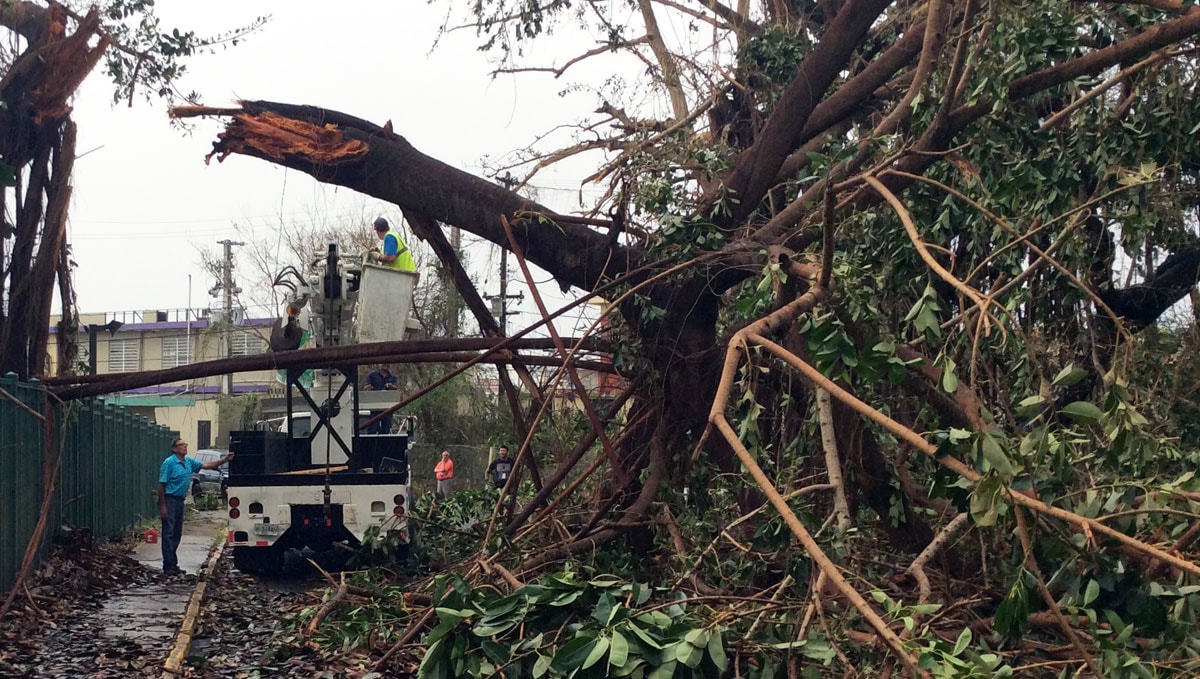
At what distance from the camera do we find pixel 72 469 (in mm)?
15930

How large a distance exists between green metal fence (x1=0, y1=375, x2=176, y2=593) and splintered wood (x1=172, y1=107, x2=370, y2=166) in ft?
10.1

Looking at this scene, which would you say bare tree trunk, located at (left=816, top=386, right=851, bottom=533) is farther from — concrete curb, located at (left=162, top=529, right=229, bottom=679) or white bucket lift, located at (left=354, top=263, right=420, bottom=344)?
white bucket lift, located at (left=354, top=263, right=420, bottom=344)

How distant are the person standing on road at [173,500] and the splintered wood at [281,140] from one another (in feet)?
23.4

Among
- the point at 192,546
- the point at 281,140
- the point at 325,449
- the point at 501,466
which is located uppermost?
the point at 281,140

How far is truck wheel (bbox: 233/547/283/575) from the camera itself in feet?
49.7

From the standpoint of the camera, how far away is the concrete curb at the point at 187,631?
8567 millimetres

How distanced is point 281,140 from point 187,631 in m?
4.39

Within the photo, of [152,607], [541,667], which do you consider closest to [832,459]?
[541,667]

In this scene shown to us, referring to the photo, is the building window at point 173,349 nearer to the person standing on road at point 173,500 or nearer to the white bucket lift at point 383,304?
the person standing on road at point 173,500

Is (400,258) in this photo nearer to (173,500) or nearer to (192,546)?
(173,500)

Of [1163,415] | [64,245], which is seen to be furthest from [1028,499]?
[64,245]

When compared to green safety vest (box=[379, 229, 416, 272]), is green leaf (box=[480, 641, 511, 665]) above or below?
below

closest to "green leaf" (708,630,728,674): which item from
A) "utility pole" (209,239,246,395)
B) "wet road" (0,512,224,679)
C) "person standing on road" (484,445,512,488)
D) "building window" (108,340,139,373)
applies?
"wet road" (0,512,224,679)

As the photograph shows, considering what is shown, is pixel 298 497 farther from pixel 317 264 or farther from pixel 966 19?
pixel 966 19
